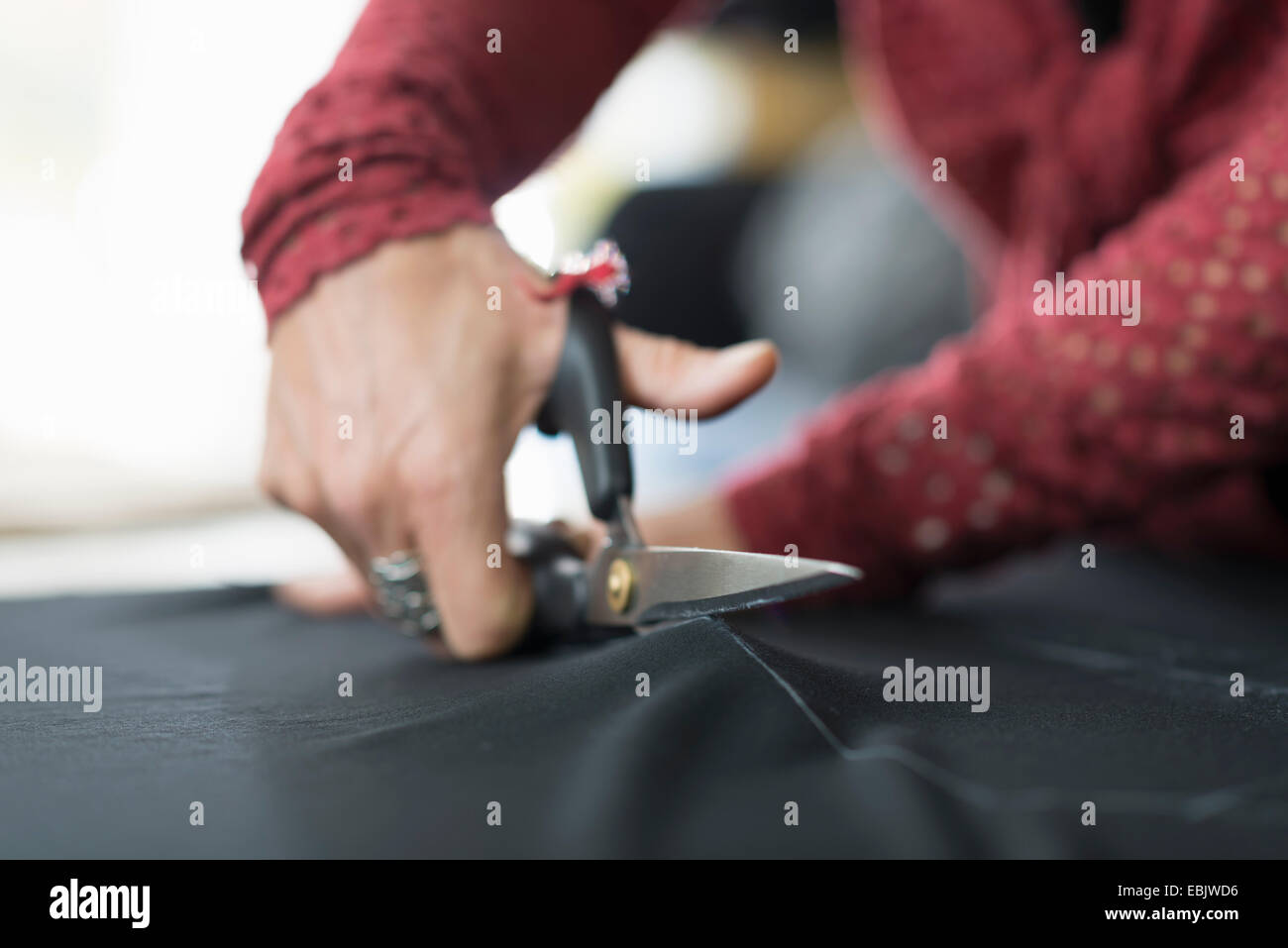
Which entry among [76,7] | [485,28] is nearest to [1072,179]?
[485,28]

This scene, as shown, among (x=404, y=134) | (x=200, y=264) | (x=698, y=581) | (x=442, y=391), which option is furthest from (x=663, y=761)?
(x=200, y=264)

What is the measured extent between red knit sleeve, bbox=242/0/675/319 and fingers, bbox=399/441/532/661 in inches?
4.0

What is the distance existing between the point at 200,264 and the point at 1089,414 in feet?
5.84

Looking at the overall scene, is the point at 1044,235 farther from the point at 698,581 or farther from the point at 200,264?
the point at 200,264

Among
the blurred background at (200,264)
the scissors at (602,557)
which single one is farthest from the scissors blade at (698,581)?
the blurred background at (200,264)

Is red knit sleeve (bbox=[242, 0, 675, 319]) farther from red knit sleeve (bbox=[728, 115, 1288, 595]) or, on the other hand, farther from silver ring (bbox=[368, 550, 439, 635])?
red knit sleeve (bbox=[728, 115, 1288, 595])

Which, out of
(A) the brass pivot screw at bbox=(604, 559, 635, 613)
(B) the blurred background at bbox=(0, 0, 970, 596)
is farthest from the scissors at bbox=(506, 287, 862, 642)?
(B) the blurred background at bbox=(0, 0, 970, 596)

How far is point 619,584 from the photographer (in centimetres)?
38

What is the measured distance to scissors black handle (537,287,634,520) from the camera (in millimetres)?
396

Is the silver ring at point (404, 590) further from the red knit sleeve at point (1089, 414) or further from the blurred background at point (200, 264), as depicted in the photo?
the blurred background at point (200, 264)

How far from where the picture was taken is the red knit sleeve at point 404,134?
42 cm

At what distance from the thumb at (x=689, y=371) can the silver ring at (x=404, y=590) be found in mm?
120

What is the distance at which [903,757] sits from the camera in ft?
0.79

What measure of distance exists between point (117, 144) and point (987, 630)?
1.85 m
